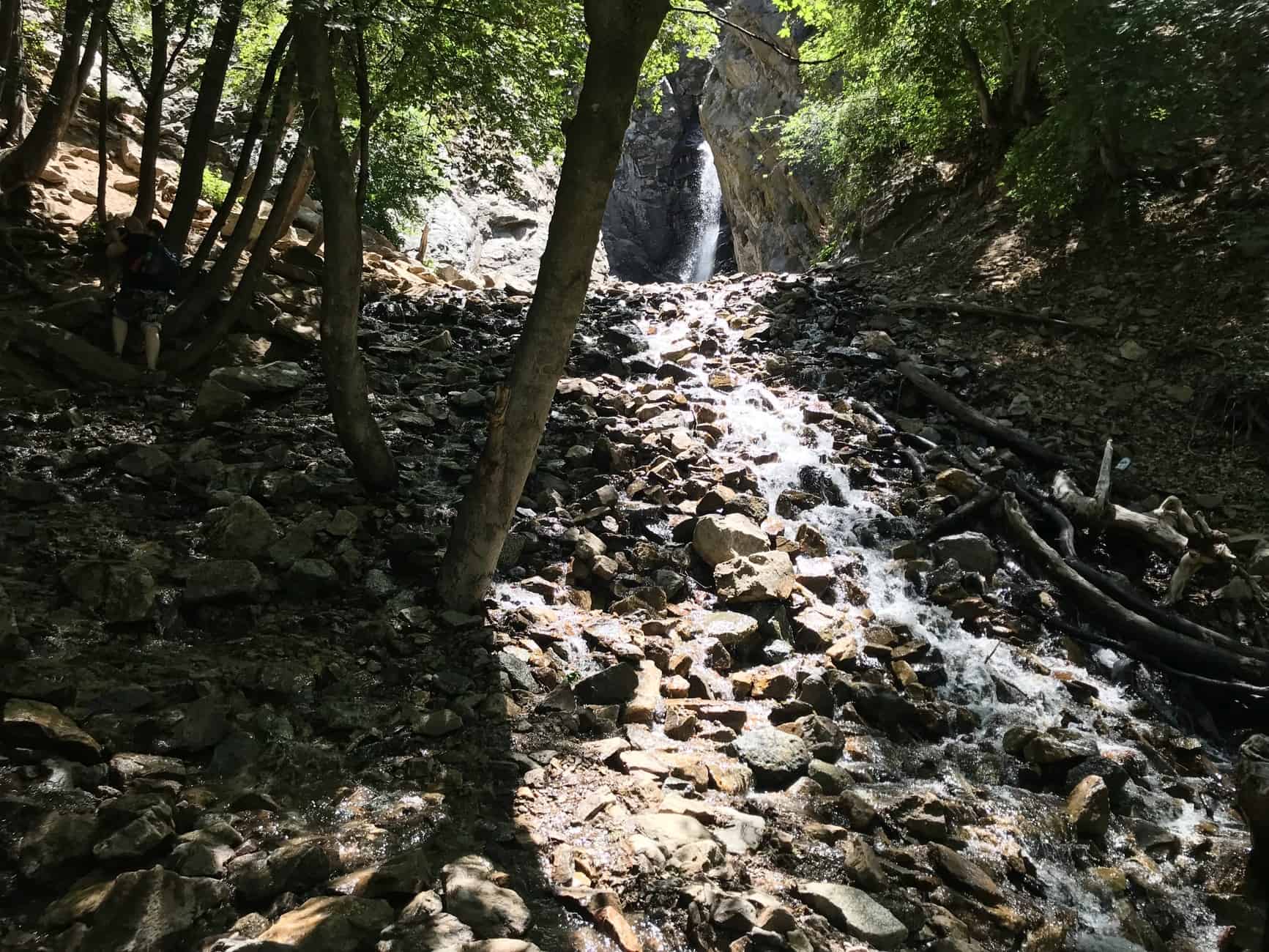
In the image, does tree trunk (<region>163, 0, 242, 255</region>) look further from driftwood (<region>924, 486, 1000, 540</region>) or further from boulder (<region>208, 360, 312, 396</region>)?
driftwood (<region>924, 486, 1000, 540</region>)

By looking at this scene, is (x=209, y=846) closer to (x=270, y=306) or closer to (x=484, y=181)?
(x=270, y=306)

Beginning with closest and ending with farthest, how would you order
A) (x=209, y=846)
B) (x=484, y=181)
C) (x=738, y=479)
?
1. (x=209, y=846)
2. (x=738, y=479)
3. (x=484, y=181)

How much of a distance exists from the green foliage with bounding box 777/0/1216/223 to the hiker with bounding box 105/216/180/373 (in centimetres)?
1025

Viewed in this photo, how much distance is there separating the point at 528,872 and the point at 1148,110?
35.5 feet

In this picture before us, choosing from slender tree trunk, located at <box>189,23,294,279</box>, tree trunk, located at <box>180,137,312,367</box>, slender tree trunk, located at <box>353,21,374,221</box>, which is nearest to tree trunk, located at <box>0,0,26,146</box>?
slender tree trunk, located at <box>189,23,294,279</box>

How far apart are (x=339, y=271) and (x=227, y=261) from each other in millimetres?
3239

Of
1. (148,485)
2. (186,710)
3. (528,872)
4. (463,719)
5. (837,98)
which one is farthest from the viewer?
(837,98)

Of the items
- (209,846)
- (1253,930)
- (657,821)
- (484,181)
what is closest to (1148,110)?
(1253,930)

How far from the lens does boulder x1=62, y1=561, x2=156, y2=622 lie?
12.3ft

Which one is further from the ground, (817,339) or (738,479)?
(817,339)

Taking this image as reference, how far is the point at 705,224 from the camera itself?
37531 millimetres

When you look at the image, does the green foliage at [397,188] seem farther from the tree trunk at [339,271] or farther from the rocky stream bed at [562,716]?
the tree trunk at [339,271]

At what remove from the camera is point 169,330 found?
25.2 feet

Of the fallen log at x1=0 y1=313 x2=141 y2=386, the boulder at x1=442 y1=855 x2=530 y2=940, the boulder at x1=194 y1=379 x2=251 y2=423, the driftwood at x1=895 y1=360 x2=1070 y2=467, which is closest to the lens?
the boulder at x1=442 y1=855 x2=530 y2=940
